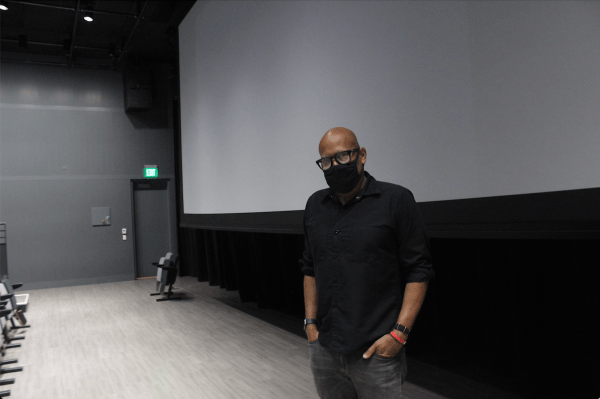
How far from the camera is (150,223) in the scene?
32.6ft

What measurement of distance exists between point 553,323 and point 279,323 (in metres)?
3.10

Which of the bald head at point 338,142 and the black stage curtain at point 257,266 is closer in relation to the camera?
the bald head at point 338,142

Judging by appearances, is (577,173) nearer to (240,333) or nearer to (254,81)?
(254,81)

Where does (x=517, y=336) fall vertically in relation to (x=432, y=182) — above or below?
below

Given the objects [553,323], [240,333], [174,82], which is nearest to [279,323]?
[240,333]

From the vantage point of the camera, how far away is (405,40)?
2.82 metres

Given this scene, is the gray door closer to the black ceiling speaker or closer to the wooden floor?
the black ceiling speaker

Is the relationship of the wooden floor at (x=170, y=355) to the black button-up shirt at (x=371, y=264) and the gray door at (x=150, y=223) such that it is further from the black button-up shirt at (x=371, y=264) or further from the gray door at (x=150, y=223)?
the gray door at (x=150, y=223)

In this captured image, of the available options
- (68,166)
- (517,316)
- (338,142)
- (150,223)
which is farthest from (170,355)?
(68,166)

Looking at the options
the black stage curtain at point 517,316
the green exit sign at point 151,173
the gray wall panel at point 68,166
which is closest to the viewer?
the black stage curtain at point 517,316

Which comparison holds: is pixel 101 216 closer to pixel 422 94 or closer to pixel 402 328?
pixel 422 94

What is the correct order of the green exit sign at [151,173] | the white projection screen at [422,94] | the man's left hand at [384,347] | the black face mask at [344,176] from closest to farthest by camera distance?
the man's left hand at [384,347] → the black face mask at [344,176] → the white projection screen at [422,94] → the green exit sign at [151,173]

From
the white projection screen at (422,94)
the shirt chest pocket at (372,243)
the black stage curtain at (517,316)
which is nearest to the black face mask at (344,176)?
the shirt chest pocket at (372,243)

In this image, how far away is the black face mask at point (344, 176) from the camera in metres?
1.52
